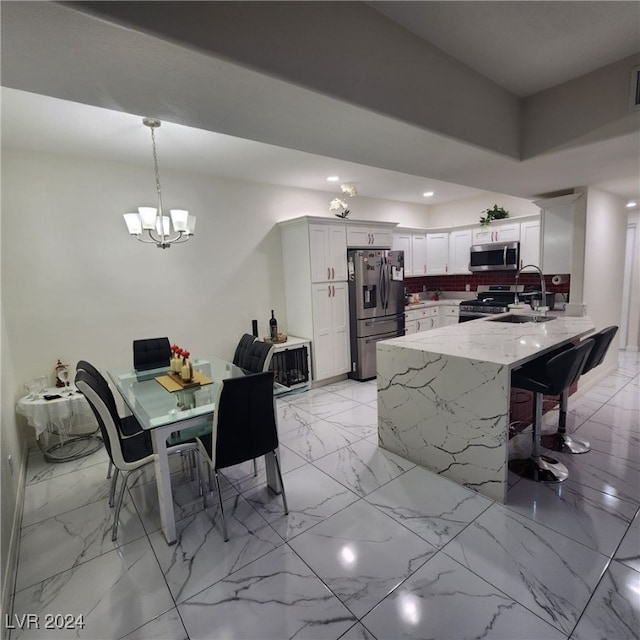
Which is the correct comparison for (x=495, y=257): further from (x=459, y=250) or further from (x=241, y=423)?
(x=241, y=423)

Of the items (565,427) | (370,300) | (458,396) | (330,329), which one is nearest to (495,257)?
(370,300)

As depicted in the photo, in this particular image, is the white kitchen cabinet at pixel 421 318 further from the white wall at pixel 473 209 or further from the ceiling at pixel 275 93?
the ceiling at pixel 275 93

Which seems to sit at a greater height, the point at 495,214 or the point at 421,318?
the point at 495,214

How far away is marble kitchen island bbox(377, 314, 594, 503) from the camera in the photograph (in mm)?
2209

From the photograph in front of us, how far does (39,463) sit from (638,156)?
17.9 ft

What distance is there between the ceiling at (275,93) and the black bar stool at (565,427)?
136 centimetres

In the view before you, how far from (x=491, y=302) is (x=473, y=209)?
5.84 ft

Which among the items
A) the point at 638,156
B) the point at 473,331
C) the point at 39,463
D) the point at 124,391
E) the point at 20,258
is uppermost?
the point at 638,156

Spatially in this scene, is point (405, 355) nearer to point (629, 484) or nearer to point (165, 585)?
point (629, 484)

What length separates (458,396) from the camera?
2.36 meters

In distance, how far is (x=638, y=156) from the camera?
8.67 ft

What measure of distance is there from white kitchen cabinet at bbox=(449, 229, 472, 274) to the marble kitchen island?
310cm

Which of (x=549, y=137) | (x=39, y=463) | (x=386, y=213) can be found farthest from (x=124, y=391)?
(x=386, y=213)

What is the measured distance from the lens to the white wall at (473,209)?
5.49 m
